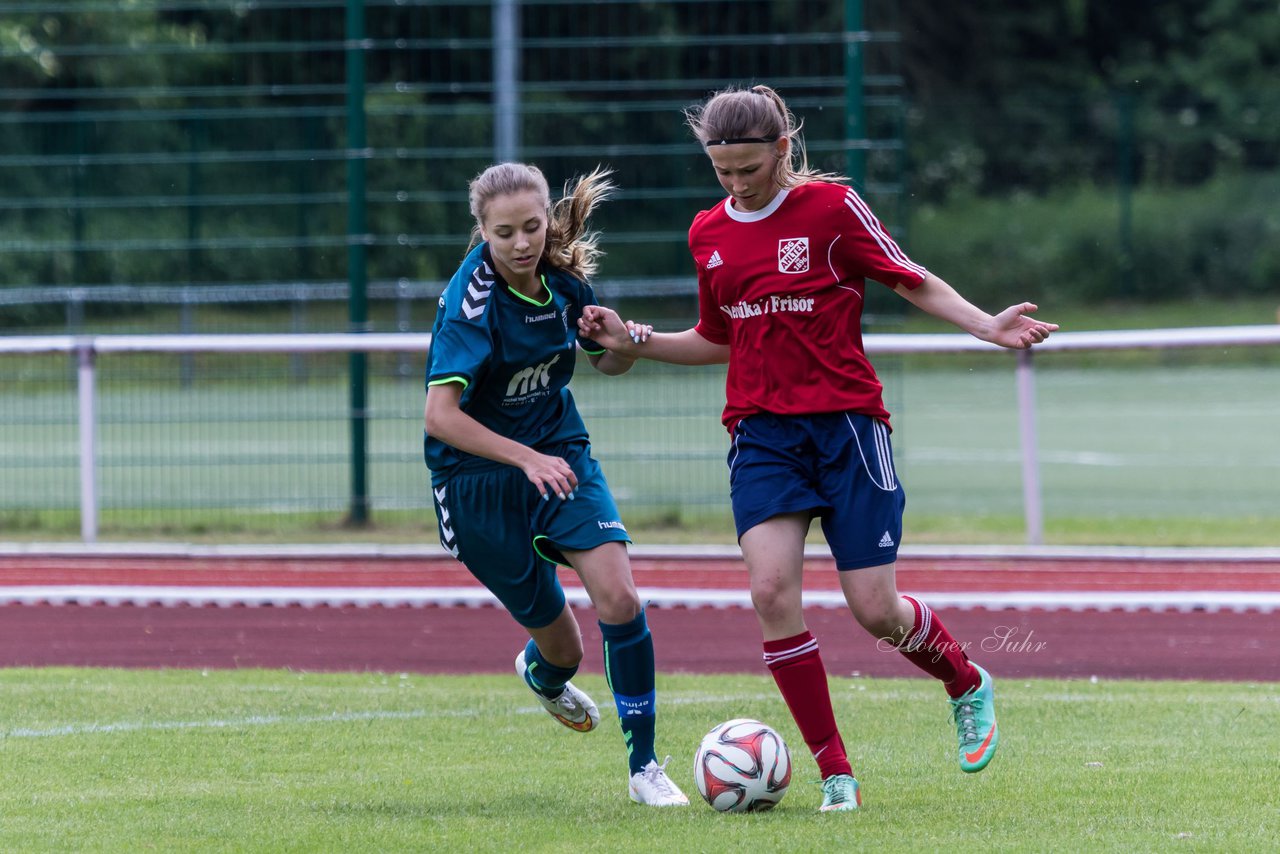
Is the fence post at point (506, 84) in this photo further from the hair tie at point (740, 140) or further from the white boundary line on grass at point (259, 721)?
the hair tie at point (740, 140)

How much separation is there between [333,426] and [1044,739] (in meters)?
11.2

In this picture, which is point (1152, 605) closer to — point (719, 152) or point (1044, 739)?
point (1044, 739)

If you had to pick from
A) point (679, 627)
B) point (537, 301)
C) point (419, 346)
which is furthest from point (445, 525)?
point (419, 346)

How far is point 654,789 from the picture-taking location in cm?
500

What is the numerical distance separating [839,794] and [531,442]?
135cm

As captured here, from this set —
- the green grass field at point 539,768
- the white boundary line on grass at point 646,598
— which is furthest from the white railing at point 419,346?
the green grass field at point 539,768

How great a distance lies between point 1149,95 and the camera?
35844mm

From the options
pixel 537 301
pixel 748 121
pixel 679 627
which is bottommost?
pixel 679 627

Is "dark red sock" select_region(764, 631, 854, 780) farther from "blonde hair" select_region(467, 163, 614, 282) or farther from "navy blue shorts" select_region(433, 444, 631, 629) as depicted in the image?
"blonde hair" select_region(467, 163, 614, 282)

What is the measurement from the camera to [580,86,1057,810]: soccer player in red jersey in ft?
16.1

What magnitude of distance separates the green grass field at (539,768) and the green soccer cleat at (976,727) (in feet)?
0.29

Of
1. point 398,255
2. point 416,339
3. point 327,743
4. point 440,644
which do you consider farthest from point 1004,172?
point 327,743

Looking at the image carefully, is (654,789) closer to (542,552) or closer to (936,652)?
(542,552)

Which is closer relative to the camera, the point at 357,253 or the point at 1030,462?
the point at 1030,462
